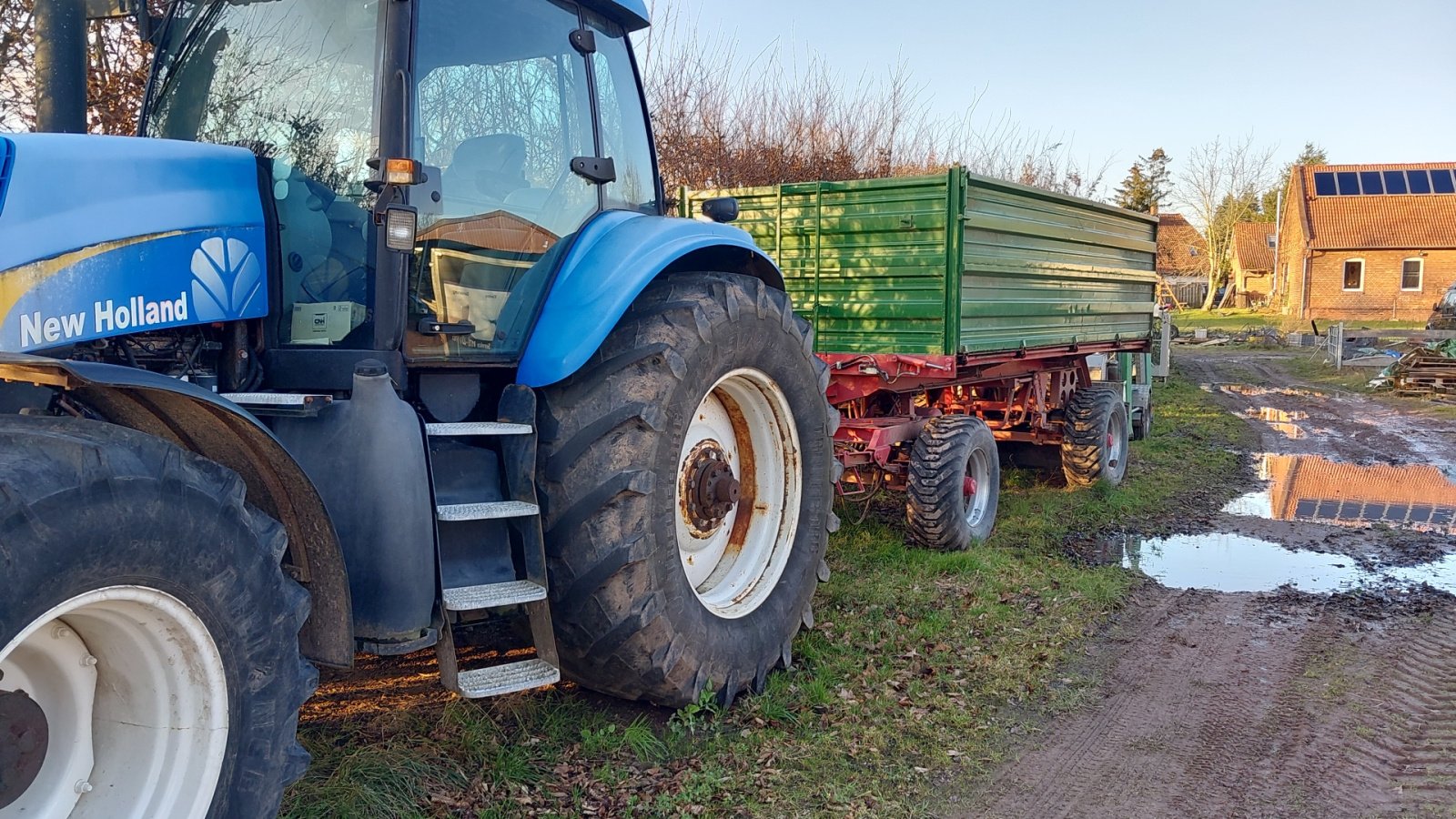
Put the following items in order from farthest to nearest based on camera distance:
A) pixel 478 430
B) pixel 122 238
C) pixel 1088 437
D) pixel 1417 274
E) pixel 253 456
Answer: pixel 1417 274
pixel 1088 437
pixel 478 430
pixel 122 238
pixel 253 456

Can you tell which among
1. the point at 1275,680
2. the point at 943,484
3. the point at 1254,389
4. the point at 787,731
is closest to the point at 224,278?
the point at 787,731

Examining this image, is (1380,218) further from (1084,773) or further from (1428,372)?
(1084,773)

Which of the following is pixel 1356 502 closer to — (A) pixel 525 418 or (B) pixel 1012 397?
(B) pixel 1012 397

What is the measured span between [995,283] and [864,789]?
14.2ft

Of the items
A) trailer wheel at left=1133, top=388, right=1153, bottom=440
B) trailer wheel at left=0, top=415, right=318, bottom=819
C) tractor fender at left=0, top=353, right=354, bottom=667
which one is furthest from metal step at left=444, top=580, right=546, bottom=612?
trailer wheel at left=1133, top=388, right=1153, bottom=440

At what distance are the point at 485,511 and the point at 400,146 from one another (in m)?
1.06

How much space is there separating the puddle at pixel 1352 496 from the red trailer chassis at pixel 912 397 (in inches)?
68.1

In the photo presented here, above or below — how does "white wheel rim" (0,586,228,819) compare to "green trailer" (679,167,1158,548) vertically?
below

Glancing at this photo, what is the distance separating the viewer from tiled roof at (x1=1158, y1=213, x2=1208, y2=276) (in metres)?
59.3

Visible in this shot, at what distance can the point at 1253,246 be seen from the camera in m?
52.2

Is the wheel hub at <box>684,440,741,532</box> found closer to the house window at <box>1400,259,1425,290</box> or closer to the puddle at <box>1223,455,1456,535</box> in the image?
the puddle at <box>1223,455,1456,535</box>

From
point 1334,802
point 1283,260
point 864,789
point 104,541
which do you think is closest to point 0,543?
point 104,541

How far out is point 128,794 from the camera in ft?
7.25

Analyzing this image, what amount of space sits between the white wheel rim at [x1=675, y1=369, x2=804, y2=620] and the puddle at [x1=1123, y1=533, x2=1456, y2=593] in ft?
9.97
